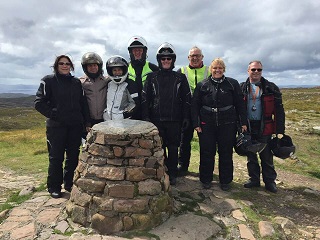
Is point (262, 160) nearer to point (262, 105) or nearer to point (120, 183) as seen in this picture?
point (262, 105)

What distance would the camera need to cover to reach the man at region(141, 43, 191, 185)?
22.6 feet

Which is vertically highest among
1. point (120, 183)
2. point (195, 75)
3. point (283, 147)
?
point (195, 75)

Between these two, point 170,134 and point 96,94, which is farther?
point 170,134

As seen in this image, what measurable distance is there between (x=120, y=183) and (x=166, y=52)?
3320 mm

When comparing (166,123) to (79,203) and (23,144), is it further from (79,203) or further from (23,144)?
(23,144)

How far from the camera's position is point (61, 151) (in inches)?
270

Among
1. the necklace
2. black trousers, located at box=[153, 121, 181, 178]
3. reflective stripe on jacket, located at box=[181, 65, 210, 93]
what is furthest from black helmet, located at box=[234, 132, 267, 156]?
reflective stripe on jacket, located at box=[181, 65, 210, 93]

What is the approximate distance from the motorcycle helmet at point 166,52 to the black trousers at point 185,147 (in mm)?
1900

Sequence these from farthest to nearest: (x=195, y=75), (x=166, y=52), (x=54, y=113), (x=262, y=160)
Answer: (x=262, y=160), (x=195, y=75), (x=166, y=52), (x=54, y=113)

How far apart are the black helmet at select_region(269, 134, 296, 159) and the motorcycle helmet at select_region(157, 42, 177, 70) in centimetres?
335

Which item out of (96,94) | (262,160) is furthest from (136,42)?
(262,160)

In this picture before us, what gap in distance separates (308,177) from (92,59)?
791 centimetres

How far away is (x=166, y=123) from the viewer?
703 centimetres

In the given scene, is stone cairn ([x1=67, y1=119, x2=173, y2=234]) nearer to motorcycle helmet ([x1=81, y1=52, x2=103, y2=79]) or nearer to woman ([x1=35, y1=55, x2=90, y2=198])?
woman ([x1=35, y1=55, x2=90, y2=198])
